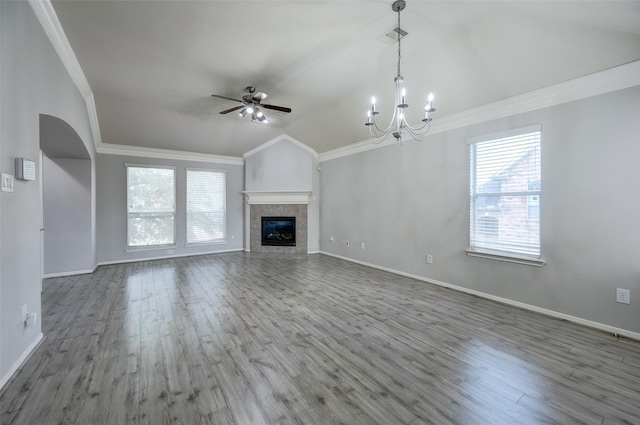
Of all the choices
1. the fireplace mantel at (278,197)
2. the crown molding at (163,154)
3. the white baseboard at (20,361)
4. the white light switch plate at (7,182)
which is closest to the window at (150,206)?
the crown molding at (163,154)

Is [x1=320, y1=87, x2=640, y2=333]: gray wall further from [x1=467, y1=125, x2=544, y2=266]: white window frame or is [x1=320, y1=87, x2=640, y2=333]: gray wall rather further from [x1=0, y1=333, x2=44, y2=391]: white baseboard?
[x1=0, y1=333, x2=44, y2=391]: white baseboard

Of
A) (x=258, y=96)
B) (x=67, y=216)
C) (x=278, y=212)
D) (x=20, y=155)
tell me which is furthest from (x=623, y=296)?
(x=67, y=216)

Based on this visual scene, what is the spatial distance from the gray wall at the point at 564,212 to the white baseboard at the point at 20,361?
16.4 ft

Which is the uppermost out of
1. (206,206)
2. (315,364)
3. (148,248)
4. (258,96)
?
(258,96)

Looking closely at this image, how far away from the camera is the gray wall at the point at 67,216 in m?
4.96

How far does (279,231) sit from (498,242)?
5331 mm

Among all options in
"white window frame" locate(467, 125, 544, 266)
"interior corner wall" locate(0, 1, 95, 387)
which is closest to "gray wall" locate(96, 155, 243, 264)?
"interior corner wall" locate(0, 1, 95, 387)

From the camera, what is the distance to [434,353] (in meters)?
2.42

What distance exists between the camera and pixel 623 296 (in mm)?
2744

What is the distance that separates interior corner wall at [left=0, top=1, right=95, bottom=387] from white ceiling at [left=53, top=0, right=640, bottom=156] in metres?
0.81

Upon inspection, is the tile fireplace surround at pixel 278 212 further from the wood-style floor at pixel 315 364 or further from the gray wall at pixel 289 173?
the wood-style floor at pixel 315 364

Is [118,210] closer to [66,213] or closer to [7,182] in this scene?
[66,213]

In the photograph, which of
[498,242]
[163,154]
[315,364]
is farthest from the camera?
[163,154]

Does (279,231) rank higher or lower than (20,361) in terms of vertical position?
higher
